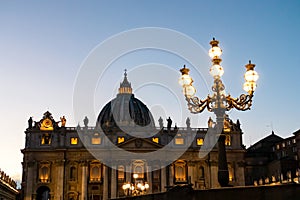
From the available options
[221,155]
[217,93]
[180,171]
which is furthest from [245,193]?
[180,171]

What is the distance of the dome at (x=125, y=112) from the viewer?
91.8 m

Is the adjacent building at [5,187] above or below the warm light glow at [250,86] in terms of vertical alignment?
below

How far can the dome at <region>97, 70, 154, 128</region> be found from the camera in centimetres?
9181

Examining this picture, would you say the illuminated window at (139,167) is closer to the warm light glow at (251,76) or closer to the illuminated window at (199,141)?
the illuminated window at (199,141)

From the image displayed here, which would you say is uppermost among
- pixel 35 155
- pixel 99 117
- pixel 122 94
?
pixel 122 94

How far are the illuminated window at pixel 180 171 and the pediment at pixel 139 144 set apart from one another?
555cm

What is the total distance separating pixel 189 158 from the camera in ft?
247

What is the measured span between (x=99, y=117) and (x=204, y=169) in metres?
31.6

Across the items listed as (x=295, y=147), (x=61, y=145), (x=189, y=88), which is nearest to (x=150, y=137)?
(x=61, y=145)

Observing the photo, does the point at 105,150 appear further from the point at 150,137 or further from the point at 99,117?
the point at 99,117

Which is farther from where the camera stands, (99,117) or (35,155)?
(99,117)

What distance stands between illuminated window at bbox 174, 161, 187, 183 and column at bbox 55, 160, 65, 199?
2146 cm

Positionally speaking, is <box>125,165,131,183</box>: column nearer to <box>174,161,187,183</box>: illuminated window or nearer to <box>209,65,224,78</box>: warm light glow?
<box>174,161,187,183</box>: illuminated window

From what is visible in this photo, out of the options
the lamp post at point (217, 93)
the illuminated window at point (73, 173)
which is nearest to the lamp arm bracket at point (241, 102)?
the lamp post at point (217, 93)
